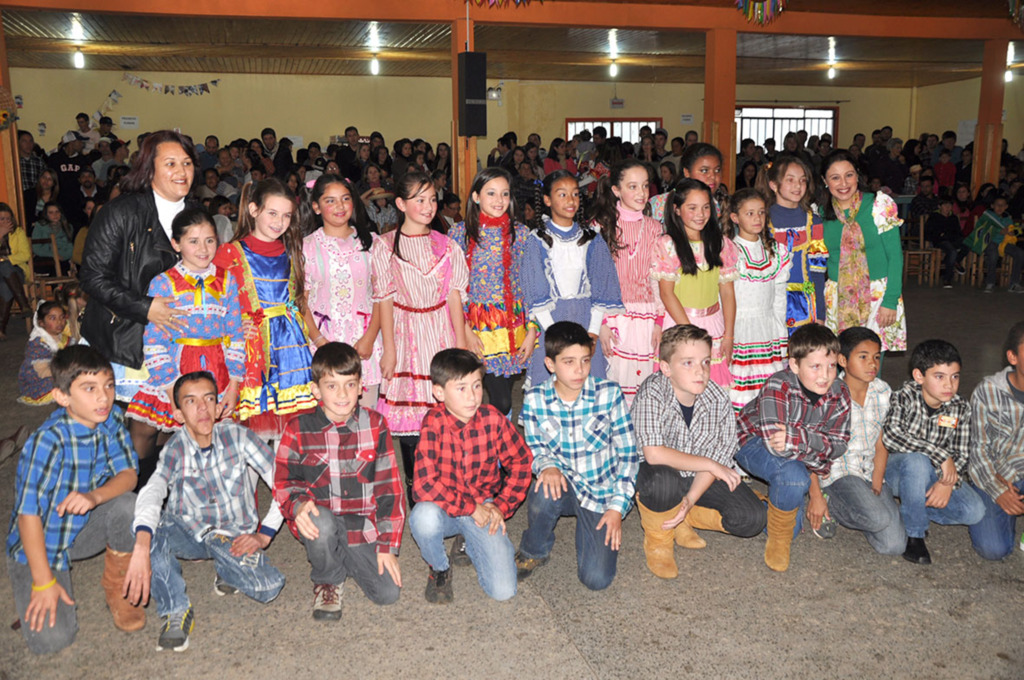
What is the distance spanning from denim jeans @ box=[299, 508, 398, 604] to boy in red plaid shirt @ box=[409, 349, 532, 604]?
0.48 feet

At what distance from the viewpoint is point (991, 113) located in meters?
11.6

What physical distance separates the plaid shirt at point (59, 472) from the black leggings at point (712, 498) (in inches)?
68.7

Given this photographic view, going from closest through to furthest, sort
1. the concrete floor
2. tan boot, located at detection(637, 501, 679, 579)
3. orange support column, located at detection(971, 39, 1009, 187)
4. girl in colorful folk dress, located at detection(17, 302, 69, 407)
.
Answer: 1. the concrete floor
2. tan boot, located at detection(637, 501, 679, 579)
3. girl in colorful folk dress, located at detection(17, 302, 69, 407)
4. orange support column, located at detection(971, 39, 1009, 187)

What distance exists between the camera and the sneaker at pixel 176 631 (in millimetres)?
2482

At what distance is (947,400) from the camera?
3088 mm

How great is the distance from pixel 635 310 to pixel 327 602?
1.77 meters

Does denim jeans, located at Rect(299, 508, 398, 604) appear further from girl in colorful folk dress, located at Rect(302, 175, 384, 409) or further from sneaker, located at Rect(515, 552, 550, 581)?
girl in colorful folk dress, located at Rect(302, 175, 384, 409)

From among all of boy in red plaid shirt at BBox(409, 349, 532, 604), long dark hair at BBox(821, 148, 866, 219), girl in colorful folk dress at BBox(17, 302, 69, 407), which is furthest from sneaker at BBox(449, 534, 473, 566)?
girl in colorful folk dress at BBox(17, 302, 69, 407)

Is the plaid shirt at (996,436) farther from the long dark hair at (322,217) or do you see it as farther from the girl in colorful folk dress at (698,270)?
the long dark hair at (322,217)

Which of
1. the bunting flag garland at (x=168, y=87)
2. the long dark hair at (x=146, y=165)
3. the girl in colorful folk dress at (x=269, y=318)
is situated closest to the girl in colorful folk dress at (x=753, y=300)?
the girl in colorful folk dress at (x=269, y=318)

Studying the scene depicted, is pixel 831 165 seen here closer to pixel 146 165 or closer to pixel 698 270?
pixel 698 270

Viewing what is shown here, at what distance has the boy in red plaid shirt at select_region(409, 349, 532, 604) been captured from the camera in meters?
2.75

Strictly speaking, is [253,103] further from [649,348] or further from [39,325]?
[649,348]

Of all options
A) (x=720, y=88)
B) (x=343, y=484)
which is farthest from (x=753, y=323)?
(x=720, y=88)
